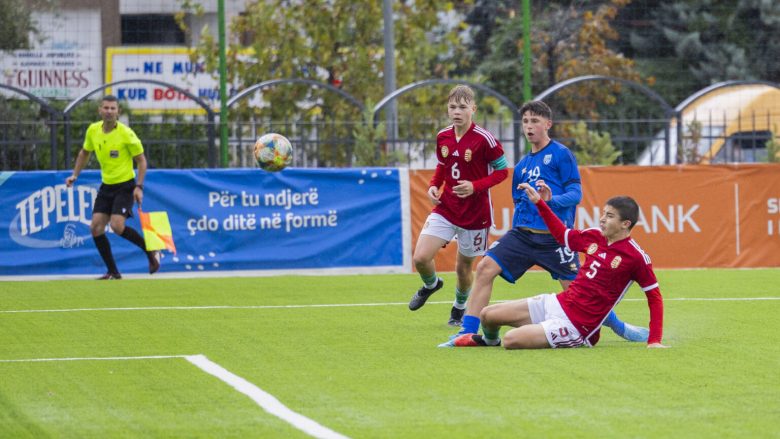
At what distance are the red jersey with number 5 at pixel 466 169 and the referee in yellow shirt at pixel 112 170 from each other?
597 cm

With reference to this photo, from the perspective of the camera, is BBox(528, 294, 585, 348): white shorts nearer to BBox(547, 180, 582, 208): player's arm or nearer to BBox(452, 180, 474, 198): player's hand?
BBox(547, 180, 582, 208): player's arm

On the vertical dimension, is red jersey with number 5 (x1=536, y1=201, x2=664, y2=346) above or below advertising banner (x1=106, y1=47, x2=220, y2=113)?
below

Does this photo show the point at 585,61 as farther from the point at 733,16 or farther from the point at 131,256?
the point at 131,256

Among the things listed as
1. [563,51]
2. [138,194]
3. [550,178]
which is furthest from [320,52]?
[550,178]

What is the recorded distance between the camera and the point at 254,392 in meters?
7.59

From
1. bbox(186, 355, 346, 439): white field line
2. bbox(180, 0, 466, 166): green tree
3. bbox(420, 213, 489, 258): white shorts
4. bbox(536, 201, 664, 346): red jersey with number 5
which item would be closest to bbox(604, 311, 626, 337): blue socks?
bbox(536, 201, 664, 346): red jersey with number 5

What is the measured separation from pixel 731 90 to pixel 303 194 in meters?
12.0

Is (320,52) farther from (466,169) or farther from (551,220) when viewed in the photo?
(551,220)

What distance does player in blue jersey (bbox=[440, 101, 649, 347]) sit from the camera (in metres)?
9.88

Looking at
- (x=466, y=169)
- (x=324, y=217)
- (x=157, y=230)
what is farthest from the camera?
(x=324, y=217)

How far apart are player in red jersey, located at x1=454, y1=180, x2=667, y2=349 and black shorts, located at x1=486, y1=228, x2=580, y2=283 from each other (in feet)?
2.09

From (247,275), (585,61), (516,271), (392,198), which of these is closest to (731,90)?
(585,61)

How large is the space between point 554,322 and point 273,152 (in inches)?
253

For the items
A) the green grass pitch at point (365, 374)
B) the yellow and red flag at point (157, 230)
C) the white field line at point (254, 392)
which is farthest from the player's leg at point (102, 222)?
the white field line at point (254, 392)
